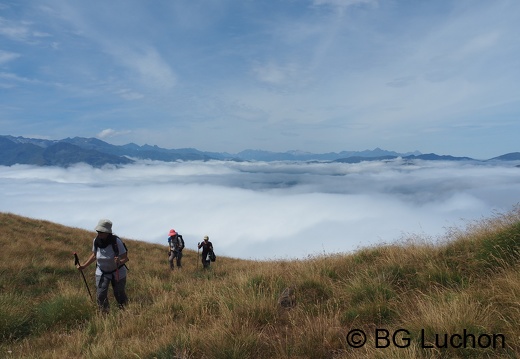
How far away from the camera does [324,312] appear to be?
14.7 ft

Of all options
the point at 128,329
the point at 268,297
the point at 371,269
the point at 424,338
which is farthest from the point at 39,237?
the point at 424,338

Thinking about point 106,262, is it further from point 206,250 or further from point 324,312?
point 206,250

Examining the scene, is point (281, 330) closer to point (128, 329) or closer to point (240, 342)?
point (240, 342)

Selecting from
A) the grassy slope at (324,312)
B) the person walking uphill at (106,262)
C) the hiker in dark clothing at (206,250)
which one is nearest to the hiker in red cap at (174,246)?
the hiker in dark clothing at (206,250)

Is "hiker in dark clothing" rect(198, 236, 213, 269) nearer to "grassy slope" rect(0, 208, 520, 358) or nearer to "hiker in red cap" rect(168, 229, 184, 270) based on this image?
"hiker in red cap" rect(168, 229, 184, 270)

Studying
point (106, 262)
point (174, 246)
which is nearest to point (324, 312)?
point (106, 262)

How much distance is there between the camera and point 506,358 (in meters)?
2.84

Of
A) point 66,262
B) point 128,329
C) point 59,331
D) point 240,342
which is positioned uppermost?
point 240,342

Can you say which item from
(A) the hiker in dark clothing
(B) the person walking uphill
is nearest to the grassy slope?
(B) the person walking uphill

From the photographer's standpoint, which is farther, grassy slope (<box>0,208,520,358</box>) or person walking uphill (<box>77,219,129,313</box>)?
person walking uphill (<box>77,219,129,313</box>)

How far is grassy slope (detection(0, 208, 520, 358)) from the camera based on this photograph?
11.6ft

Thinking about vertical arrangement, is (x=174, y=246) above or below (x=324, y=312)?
below

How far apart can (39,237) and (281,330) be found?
18213 mm

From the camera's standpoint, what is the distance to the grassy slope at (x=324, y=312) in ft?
11.6
